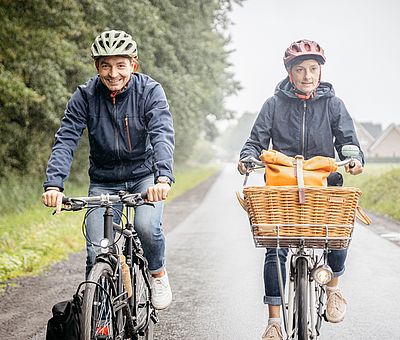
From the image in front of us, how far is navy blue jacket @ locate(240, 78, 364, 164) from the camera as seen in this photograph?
4.58m

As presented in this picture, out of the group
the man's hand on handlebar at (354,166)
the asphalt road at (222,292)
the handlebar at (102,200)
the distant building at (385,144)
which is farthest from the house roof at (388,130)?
the handlebar at (102,200)

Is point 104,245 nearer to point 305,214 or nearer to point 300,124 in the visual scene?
point 305,214

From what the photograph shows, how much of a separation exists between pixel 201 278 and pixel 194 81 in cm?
1308

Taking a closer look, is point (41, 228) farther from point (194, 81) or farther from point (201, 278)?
point (194, 81)

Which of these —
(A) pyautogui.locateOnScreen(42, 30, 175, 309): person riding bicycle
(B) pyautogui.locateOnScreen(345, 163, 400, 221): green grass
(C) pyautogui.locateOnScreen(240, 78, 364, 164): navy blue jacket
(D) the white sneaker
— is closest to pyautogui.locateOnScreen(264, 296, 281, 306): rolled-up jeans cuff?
(D) the white sneaker

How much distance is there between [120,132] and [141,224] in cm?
63

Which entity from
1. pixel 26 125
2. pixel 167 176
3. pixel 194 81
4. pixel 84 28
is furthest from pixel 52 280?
pixel 194 81

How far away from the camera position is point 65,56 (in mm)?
12398

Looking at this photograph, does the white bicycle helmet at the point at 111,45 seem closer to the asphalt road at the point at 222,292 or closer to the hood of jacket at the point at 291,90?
the hood of jacket at the point at 291,90

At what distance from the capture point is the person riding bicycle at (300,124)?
450 cm

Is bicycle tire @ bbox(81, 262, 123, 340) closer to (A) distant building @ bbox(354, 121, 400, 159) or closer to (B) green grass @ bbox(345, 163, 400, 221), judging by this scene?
(B) green grass @ bbox(345, 163, 400, 221)

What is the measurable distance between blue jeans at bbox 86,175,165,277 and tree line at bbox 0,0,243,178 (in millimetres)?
7351

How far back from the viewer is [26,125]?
15.0 meters

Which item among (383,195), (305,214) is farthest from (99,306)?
(383,195)
